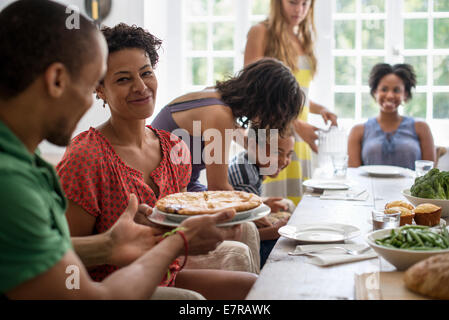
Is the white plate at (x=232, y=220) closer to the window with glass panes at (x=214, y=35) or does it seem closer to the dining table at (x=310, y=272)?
the dining table at (x=310, y=272)

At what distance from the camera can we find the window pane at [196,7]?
439 cm

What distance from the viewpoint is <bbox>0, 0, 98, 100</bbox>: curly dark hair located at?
883 mm

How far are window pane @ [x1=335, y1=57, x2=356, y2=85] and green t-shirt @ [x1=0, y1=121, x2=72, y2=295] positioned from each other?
12.2 ft

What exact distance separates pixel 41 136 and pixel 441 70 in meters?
3.92

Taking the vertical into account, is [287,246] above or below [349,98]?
below

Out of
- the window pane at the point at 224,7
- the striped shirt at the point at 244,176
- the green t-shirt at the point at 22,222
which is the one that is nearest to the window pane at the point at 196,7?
the window pane at the point at 224,7

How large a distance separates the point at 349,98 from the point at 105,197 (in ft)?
10.6

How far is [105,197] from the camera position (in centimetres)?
151

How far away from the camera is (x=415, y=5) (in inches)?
163

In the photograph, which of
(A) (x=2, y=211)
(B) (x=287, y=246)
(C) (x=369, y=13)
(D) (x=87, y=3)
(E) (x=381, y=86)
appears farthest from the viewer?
(C) (x=369, y=13)

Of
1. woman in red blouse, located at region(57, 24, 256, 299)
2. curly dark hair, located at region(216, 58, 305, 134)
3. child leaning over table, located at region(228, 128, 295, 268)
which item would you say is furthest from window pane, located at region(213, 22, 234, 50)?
woman in red blouse, located at region(57, 24, 256, 299)
